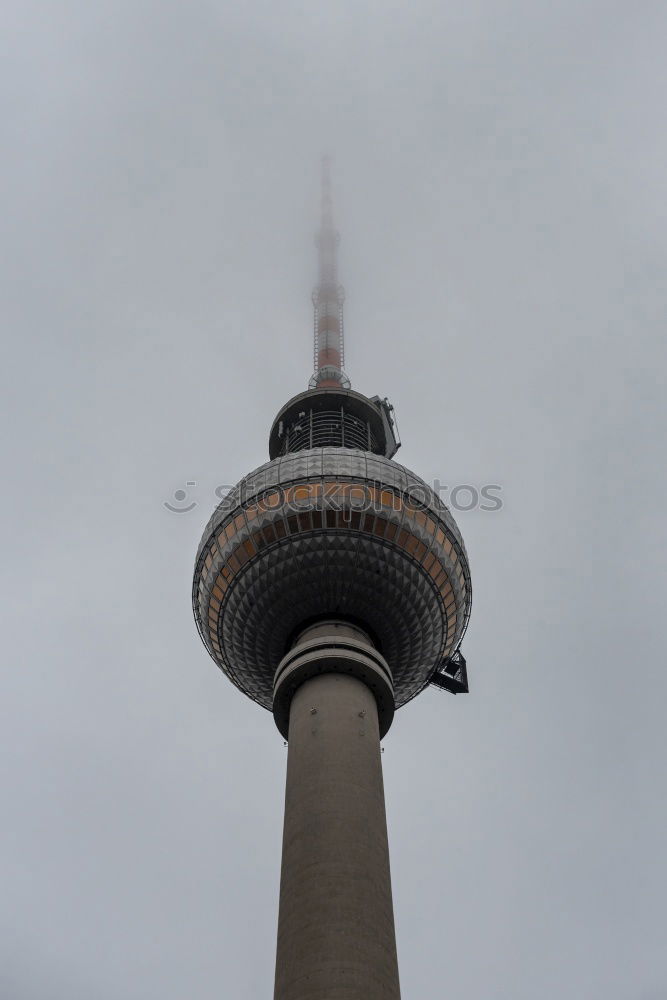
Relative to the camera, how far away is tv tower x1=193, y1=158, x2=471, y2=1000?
3525 centimetres

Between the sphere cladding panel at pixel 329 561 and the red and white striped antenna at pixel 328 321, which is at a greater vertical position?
the red and white striped antenna at pixel 328 321

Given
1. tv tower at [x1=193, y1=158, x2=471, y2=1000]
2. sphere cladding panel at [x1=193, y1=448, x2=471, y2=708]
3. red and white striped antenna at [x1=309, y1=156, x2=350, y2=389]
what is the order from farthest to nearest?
Answer: red and white striped antenna at [x1=309, y1=156, x2=350, y2=389], sphere cladding panel at [x1=193, y1=448, x2=471, y2=708], tv tower at [x1=193, y1=158, x2=471, y2=1000]

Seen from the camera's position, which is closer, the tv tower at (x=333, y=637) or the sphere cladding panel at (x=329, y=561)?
the tv tower at (x=333, y=637)

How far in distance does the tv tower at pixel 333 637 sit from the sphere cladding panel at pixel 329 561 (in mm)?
73

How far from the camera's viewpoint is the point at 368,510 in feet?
155

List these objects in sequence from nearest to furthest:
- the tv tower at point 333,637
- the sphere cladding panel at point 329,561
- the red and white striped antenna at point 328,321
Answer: the tv tower at point 333,637, the sphere cladding panel at point 329,561, the red and white striped antenna at point 328,321

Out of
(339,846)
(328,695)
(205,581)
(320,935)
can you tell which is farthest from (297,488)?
(320,935)

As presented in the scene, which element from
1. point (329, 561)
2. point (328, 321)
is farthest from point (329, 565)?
point (328, 321)

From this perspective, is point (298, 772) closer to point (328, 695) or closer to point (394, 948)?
point (328, 695)

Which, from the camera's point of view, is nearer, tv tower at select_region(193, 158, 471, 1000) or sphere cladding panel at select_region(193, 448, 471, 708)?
tv tower at select_region(193, 158, 471, 1000)

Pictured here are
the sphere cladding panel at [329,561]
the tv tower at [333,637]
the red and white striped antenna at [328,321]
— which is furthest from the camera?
the red and white striped antenna at [328,321]

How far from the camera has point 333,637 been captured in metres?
44.0

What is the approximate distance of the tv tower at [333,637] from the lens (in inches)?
1388

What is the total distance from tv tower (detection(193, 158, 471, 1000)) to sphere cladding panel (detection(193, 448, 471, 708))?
0.24 feet
